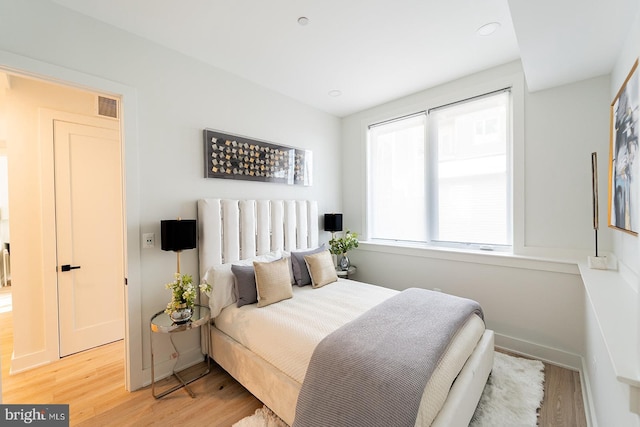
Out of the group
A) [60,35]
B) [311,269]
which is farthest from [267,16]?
[311,269]

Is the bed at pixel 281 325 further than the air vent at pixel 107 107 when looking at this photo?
No

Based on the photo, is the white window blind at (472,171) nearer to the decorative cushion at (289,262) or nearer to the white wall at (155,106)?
the decorative cushion at (289,262)

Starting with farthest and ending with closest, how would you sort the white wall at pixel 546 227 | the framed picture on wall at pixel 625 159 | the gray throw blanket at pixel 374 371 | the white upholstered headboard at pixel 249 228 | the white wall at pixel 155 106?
the white upholstered headboard at pixel 249 228, the white wall at pixel 546 227, the white wall at pixel 155 106, the framed picture on wall at pixel 625 159, the gray throw blanket at pixel 374 371

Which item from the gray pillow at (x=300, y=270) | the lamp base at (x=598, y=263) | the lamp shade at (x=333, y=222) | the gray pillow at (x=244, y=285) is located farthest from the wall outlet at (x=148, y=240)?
the lamp base at (x=598, y=263)

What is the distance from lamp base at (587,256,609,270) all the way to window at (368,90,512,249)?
705 mm

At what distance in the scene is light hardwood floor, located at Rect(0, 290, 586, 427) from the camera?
1809mm

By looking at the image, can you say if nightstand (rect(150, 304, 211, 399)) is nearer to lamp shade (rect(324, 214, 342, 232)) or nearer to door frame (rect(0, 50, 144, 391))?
door frame (rect(0, 50, 144, 391))

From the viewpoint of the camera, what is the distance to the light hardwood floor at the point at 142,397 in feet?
5.93

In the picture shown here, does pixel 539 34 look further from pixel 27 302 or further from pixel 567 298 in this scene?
pixel 27 302

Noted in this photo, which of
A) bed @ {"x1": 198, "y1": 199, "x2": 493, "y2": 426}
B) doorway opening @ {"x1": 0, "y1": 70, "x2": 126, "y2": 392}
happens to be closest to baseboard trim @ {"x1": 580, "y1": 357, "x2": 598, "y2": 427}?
bed @ {"x1": 198, "y1": 199, "x2": 493, "y2": 426}

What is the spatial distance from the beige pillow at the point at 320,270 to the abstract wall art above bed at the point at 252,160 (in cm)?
106

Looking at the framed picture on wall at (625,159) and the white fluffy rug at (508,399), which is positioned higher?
the framed picture on wall at (625,159)

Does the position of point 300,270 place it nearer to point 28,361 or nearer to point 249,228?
point 249,228

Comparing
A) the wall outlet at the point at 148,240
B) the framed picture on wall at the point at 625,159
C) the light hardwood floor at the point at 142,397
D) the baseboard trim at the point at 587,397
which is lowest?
the light hardwood floor at the point at 142,397
